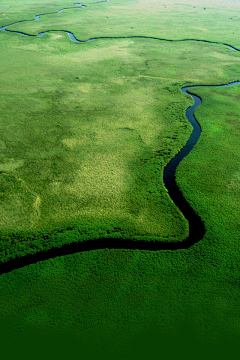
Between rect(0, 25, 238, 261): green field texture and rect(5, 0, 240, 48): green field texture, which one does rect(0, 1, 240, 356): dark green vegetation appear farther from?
rect(5, 0, 240, 48): green field texture

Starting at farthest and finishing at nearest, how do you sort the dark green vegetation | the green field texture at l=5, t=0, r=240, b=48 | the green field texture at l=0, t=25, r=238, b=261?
the green field texture at l=5, t=0, r=240, b=48 < the green field texture at l=0, t=25, r=238, b=261 < the dark green vegetation

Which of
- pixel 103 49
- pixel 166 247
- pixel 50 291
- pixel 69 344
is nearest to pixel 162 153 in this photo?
pixel 166 247

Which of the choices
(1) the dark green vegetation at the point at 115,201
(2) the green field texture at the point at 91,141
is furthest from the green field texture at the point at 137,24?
(1) the dark green vegetation at the point at 115,201

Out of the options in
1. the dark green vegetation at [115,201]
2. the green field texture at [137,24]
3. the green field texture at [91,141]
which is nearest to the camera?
the dark green vegetation at [115,201]

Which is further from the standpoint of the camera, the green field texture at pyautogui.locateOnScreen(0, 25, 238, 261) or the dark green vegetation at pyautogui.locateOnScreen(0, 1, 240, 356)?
the green field texture at pyautogui.locateOnScreen(0, 25, 238, 261)

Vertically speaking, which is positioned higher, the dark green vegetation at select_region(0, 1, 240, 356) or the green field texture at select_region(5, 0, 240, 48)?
the green field texture at select_region(5, 0, 240, 48)

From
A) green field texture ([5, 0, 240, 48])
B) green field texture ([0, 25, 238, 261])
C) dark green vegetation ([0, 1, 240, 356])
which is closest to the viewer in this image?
dark green vegetation ([0, 1, 240, 356])

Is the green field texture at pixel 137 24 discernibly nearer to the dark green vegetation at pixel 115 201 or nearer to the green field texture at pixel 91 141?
the green field texture at pixel 91 141

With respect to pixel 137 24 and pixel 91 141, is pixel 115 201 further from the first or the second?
pixel 137 24

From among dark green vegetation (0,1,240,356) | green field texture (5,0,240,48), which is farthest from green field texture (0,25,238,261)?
green field texture (5,0,240,48)
